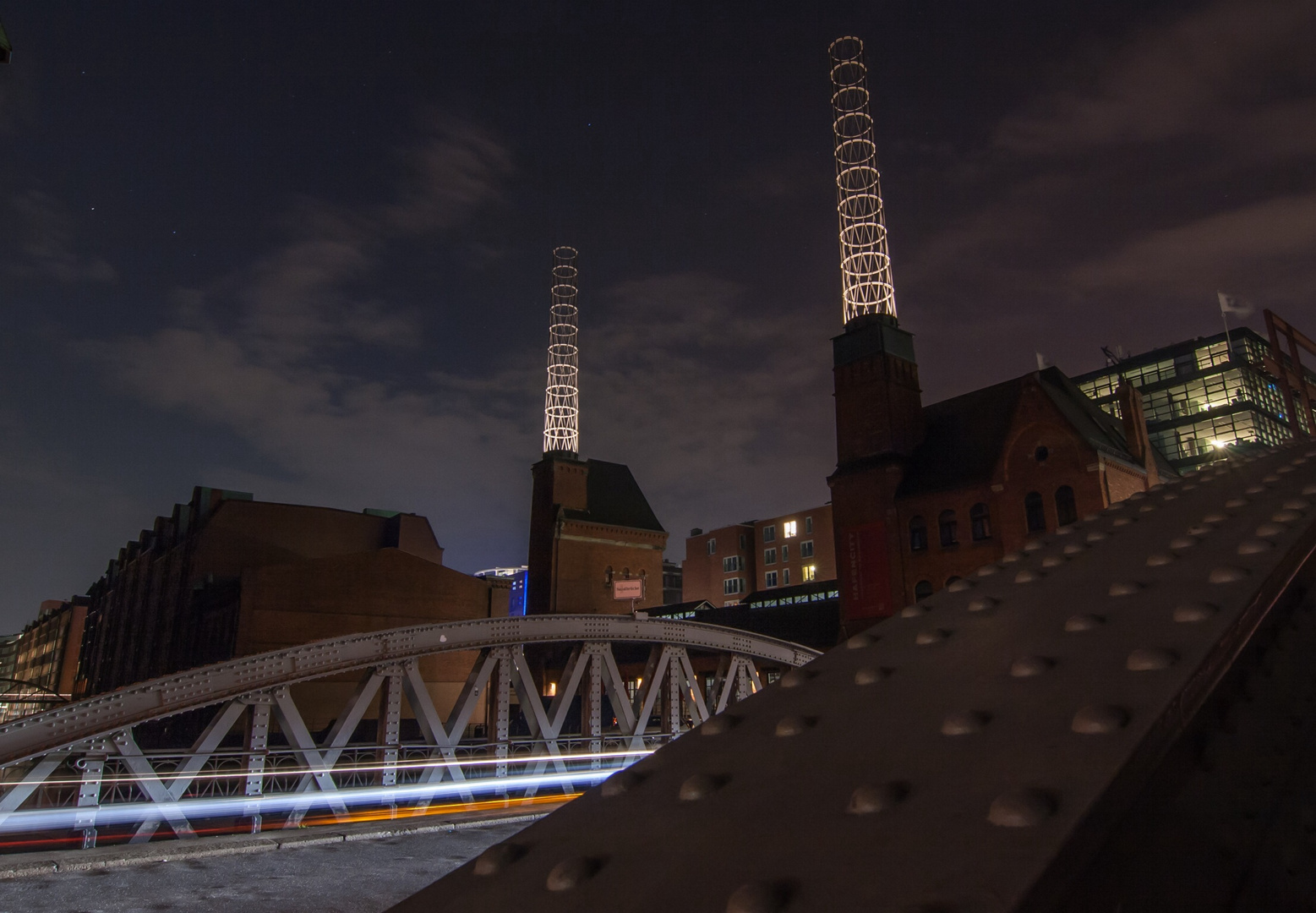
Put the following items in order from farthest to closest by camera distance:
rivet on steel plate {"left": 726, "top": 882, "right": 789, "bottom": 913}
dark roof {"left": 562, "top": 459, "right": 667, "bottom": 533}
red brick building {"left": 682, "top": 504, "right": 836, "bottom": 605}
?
1. red brick building {"left": 682, "top": 504, "right": 836, "bottom": 605}
2. dark roof {"left": 562, "top": 459, "right": 667, "bottom": 533}
3. rivet on steel plate {"left": 726, "top": 882, "right": 789, "bottom": 913}

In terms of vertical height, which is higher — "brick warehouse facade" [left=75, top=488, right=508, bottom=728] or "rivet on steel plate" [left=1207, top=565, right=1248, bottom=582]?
"brick warehouse facade" [left=75, top=488, right=508, bottom=728]

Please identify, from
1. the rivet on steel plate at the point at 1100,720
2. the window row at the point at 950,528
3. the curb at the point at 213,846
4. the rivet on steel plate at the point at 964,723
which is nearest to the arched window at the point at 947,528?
the window row at the point at 950,528

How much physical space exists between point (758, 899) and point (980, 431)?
4416 cm

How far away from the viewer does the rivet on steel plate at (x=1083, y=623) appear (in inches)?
77.6

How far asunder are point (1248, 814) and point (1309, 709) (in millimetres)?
651

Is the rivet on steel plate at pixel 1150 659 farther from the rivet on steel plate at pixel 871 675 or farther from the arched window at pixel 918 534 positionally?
the arched window at pixel 918 534

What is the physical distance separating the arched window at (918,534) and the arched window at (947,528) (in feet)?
2.74

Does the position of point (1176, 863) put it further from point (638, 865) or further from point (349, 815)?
point (349, 815)

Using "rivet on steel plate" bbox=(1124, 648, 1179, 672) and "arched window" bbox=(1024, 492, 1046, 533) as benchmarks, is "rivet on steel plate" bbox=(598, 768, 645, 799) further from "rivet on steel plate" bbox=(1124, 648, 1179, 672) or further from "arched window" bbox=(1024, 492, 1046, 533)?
"arched window" bbox=(1024, 492, 1046, 533)

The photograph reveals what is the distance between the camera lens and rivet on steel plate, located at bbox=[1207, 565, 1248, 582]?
2.04 meters

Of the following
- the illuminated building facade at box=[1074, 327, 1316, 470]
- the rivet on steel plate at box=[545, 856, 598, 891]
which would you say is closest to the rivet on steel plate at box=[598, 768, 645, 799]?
the rivet on steel plate at box=[545, 856, 598, 891]

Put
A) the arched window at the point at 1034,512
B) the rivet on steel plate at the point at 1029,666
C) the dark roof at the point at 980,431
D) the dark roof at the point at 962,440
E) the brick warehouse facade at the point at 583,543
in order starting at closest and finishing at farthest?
the rivet on steel plate at the point at 1029,666, the arched window at the point at 1034,512, the dark roof at the point at 980,431, the dark roof at the point at 962,440, the brick warehouse facade at the point at 583,543

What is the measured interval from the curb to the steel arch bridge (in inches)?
57.5

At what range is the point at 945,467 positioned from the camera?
4138cm
